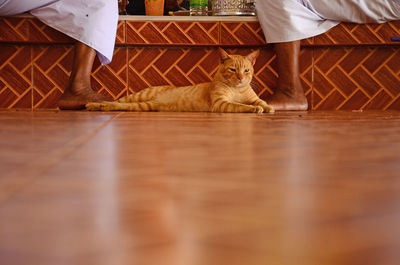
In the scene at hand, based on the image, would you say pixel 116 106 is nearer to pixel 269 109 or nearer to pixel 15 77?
pixel 269 109

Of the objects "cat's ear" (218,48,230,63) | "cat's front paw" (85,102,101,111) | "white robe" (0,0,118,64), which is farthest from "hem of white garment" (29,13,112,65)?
"cat's ear" (218,48,230,63)

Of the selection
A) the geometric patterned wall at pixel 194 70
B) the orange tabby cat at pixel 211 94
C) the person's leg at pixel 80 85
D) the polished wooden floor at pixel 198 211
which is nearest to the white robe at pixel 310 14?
the geometric patterned wall at pixel 194 70

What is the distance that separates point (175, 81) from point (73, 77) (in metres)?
0.61

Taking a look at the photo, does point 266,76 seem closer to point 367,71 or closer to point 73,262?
point 367,71

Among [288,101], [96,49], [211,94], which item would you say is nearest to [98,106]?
[96,49]

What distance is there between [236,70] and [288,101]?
13.8 inches

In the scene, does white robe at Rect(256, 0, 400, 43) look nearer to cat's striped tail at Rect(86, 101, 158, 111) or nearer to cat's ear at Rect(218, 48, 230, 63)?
cat's ear at Rect(218, 48, 230, 63)

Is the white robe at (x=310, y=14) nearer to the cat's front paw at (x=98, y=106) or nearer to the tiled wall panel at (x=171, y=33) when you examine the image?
the tiled wall panel at (x=171, y=33)

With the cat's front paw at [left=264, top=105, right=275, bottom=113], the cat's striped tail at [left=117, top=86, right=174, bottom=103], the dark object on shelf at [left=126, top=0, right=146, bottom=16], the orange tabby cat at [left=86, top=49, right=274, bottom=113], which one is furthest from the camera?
the dark object on shelf at [left=126, top=0, right=146, bottom=16]

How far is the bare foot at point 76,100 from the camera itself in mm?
2160

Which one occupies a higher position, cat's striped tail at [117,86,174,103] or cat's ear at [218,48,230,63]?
cat's ear at [218,48,230,63]

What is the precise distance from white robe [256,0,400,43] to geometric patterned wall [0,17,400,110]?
15 cm

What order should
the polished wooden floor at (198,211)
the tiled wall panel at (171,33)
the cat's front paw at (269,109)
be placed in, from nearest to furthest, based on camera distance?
the polished wooden floor at (198,211)
the cat's front paw at (269,109)
the tiled wall panel at (171,33)

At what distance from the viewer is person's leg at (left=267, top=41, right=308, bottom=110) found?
7.63 ft
